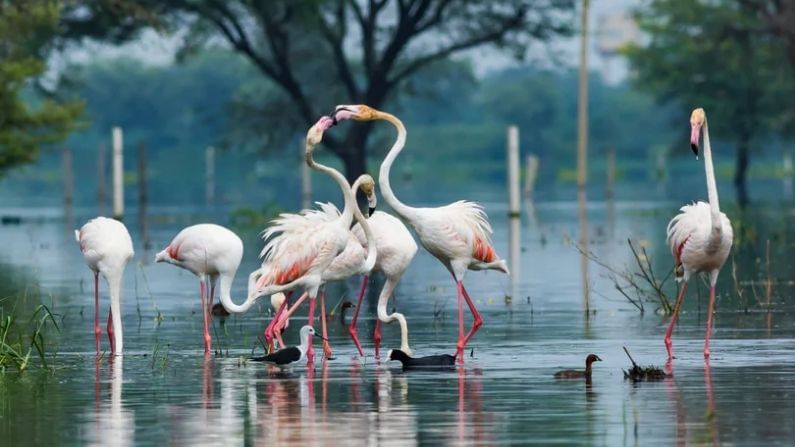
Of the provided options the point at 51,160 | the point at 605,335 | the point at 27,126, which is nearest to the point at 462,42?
the point at 27,126

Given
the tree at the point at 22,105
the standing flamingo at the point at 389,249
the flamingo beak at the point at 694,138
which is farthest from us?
the tree at the point at 22,105

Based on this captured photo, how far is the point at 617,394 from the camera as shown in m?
13.1

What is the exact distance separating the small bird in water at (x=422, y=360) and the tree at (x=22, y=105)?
27.6m

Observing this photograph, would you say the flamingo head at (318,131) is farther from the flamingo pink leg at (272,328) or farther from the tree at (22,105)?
the tree at (22,105)

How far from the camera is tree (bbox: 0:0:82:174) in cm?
4234

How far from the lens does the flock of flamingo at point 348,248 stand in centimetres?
1598

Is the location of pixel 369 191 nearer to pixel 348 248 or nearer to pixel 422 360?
pixel 348 248

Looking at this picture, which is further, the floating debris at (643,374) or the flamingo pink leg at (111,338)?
the flamingo pink leg at (111,338)

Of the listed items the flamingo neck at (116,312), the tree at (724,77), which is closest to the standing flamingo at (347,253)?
the flamingo neck at (116,312)

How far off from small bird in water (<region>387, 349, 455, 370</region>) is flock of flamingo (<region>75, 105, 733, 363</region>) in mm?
319

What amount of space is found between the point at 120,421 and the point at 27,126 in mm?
32580

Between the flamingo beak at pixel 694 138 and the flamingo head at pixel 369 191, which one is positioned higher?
the flamingo beak at pixel 694 138

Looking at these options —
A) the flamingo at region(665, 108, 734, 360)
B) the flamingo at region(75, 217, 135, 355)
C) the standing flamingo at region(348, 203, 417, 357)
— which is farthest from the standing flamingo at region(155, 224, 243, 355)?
the flamingo at region(665, 108, 734, 360)

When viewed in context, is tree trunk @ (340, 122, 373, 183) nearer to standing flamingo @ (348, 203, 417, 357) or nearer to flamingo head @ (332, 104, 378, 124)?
standing flamingo @ (348, 203, 417, 357)
